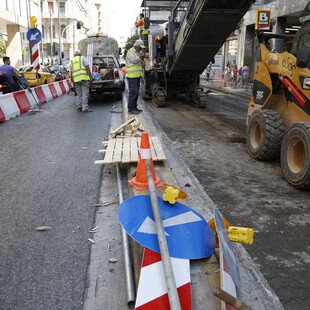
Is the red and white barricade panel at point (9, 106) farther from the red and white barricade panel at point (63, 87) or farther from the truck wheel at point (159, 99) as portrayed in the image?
the red and white barricade panel at point (63, 87)

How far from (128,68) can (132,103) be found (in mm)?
1036

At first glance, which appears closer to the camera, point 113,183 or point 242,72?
point 113,183

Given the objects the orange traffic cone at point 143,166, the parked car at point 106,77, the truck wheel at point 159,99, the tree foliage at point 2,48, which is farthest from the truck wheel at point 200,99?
the tree foliage at point 2,48

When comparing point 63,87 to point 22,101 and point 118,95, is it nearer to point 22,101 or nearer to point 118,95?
point 118,95

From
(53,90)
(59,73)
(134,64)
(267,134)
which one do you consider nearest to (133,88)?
(134,64)

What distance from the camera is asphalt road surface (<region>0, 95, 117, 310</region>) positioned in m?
2.51

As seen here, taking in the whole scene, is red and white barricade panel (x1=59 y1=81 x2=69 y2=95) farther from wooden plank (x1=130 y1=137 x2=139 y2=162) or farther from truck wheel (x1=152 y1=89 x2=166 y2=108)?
wooden plank (x1=130 y1=137 x2=139 y2=162)

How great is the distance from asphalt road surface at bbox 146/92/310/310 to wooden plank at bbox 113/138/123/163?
116 cm

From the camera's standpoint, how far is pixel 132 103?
33.6 feet

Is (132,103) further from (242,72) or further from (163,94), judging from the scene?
(242,72)

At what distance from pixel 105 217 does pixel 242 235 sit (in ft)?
5.47

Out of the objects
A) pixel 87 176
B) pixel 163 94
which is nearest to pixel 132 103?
pixel 163 94

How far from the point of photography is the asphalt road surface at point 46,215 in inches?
98.8

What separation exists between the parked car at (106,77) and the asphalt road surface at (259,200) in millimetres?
6078
